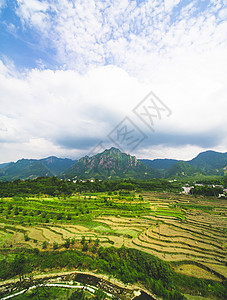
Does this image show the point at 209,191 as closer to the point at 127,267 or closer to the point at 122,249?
the point at 122,249

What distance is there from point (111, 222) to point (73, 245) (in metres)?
11.7

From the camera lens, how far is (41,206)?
1636 inches

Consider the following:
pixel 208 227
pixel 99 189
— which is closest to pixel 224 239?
pixel 208 227

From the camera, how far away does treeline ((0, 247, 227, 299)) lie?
1159 cm

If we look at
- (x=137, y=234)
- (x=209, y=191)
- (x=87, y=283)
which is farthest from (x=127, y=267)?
(x=209, y=191)

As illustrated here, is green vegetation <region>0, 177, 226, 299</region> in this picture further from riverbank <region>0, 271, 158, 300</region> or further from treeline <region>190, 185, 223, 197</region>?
treeline <region>190, 185, 223, 197</region>

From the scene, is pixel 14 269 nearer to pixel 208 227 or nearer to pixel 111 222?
pixel 111 222

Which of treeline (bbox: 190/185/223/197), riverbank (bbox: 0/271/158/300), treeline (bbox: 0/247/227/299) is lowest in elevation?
riverbank (bbox: 0/271/158/300)

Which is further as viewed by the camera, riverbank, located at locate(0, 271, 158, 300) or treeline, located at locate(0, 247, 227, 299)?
treeline, located at locate(0, 247, 227, 299)

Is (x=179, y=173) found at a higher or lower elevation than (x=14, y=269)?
higher

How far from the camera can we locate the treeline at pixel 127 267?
11.6 m

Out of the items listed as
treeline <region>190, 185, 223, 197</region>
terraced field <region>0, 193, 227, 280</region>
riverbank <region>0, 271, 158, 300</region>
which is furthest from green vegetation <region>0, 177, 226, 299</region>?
treeline <region>190, 185, 223, 197</region>

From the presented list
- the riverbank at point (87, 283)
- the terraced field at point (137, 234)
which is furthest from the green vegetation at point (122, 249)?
the riverbank at point (87, 283)

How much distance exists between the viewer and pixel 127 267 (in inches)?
550
